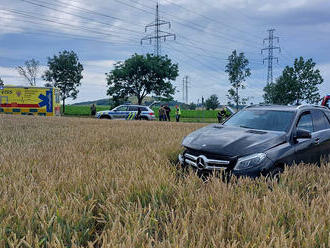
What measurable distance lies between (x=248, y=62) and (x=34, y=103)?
32918mm

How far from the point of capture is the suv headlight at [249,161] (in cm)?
391

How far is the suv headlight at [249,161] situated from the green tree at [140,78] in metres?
46.1

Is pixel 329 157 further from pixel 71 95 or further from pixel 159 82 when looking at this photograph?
pixel 71 95

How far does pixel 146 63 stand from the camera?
1924 inches

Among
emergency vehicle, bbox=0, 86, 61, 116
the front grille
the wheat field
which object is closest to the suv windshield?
the front grille

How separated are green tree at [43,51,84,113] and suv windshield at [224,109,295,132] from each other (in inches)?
2113

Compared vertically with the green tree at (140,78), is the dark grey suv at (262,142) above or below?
below

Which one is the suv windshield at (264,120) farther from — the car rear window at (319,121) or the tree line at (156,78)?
the tree line at (156,78)

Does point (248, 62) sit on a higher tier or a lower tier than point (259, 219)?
higher

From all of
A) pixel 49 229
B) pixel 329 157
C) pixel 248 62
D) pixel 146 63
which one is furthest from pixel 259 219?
Result: pixel 146 63

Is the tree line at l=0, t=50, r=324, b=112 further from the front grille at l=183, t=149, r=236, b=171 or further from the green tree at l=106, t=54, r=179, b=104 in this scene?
the front grille at l=183, t=149, r=236, b=171

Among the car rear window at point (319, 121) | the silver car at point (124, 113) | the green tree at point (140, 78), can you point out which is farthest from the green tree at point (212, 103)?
the car rear window at point (319, 121)

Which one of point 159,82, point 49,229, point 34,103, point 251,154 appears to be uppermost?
point 159,82

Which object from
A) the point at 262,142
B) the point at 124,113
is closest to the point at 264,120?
the point at 262,142
